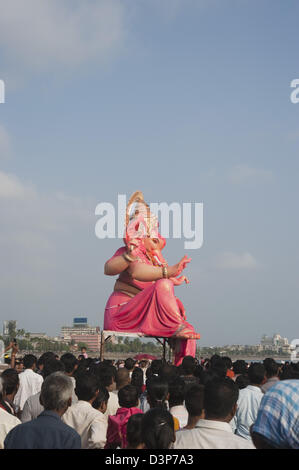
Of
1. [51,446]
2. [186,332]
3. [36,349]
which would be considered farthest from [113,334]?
[36,349]

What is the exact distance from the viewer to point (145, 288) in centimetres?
1892

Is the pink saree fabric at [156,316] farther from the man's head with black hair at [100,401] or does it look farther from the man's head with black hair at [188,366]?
the man's head with black hair at [100,401]

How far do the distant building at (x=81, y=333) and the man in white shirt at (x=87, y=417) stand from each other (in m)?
102

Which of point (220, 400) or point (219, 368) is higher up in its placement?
point (220, 400)

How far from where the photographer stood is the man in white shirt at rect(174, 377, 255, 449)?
2.93 m

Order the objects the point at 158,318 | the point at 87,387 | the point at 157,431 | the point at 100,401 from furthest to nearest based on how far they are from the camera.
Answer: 1. the point at 158,318
2. the point at 100,401
3. the point at 87,387
4. the point at 157,431

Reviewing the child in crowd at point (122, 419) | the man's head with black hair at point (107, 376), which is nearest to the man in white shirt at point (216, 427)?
the child in crowd at point (122, 419)

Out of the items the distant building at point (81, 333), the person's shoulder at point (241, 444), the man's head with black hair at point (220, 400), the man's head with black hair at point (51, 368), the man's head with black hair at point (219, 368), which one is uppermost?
the man's head with black hair at point (220, 400)

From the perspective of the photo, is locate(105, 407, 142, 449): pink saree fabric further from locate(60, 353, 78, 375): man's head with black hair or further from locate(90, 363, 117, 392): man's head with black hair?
locate(60, 353, 78, 375): man's head with black hair

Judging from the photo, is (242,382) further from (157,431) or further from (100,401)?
(157,431)

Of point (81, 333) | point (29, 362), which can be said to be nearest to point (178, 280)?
point (29, 362)

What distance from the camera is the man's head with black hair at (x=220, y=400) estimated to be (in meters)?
3.15

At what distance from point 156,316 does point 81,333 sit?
108687 mm

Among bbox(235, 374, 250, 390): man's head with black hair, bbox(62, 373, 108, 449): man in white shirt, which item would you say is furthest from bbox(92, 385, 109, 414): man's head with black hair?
bbox(235, 374, 250, 390): man's head with black hair
